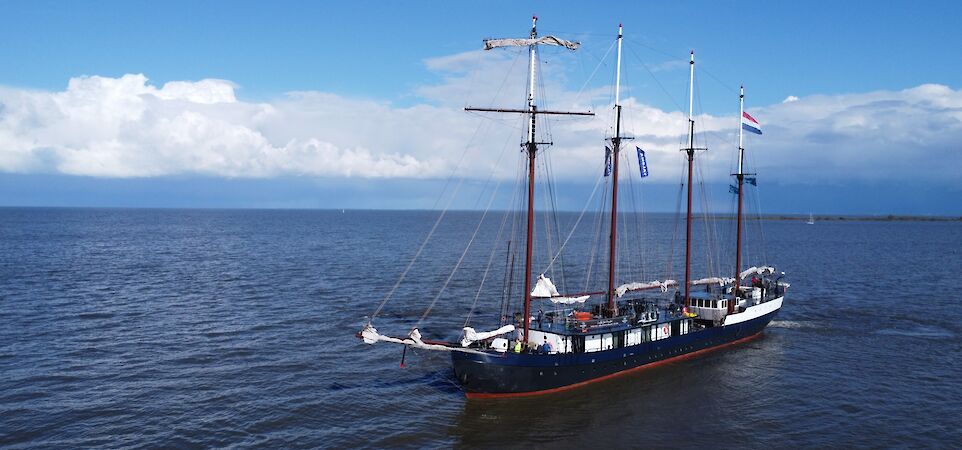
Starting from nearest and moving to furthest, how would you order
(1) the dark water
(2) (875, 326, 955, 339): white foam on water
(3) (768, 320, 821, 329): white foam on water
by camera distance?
1. (1) the dark water
2. (2) (875, 326, 955, 339): white foam on water
3. (3) (768, 320, 821, 329): white foam on water

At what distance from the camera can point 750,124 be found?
188 feet

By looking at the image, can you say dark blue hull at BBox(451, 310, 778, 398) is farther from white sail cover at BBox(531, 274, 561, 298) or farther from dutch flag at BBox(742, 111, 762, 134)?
dutch flag at BBox(742, 111, 762, 134)

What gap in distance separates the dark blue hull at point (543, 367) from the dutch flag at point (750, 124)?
23.1 metres

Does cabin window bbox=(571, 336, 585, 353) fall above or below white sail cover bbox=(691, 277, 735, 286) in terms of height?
below

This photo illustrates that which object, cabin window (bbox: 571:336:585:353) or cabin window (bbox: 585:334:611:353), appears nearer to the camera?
cabin window (bbox: 571:336:585:353)

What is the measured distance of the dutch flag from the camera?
56906mm

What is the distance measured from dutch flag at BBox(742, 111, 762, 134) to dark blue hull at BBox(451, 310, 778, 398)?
75.9 ft

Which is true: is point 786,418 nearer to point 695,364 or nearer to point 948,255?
point 695,364

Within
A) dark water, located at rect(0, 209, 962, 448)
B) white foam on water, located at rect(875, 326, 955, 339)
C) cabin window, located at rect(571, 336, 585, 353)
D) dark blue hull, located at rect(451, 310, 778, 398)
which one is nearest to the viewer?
dark water, located at rect(0, 209, 962, 448)

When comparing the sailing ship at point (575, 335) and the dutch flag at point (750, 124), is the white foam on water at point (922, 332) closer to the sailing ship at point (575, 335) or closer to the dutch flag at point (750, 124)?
the sailing ship at point (575, 335)

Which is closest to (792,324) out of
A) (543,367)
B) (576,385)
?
(576,385)

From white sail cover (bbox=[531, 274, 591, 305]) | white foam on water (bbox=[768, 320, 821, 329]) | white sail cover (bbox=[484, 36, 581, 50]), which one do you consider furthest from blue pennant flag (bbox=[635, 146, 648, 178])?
white foam on water (bbox=[768, 320, 821, 329])

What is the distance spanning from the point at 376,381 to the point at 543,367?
36.3 feet

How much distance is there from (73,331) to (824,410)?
55057 millimetres
